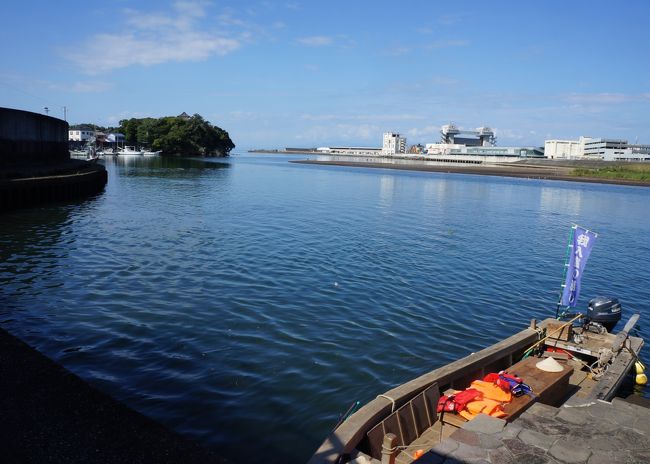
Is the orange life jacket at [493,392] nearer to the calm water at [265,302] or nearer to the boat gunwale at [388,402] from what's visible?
the boat gunwale at [388,402]

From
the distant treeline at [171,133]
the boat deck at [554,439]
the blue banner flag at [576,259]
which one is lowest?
the boat deck at [554,439]

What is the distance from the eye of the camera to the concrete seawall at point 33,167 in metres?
31.4

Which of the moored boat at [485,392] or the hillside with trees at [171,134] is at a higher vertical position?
the hillside with trees at [171,134]

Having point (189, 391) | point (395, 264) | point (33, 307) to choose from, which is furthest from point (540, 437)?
point (395, 264)

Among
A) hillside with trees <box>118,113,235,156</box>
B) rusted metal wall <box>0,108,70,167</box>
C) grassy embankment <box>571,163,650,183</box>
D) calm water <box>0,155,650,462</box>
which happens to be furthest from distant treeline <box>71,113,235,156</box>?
calm water <box>0,155,650,462</box>

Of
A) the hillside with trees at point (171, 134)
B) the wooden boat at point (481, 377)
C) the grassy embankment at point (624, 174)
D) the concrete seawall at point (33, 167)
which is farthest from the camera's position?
the hillside with trees at point (171, 134)

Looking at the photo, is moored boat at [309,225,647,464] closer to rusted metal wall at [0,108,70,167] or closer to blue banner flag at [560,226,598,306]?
blue banner flag at [560,226,598,306]

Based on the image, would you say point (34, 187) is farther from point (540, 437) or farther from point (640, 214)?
point (640, 214)

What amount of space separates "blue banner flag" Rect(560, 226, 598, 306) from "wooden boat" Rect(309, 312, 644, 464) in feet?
3.74

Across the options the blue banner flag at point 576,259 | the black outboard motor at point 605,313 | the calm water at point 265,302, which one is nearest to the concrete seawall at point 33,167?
the calm water at point 265,302

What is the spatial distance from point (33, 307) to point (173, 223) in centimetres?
1611

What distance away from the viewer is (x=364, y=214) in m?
38.3

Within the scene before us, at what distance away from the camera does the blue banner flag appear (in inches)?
542

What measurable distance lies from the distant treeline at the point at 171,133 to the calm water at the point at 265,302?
4642 inches
